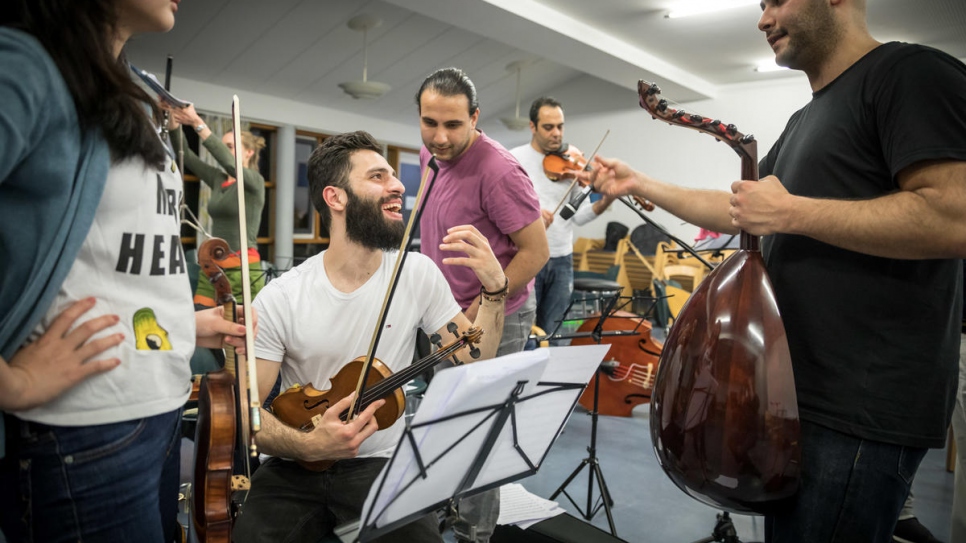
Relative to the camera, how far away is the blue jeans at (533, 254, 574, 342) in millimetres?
3758

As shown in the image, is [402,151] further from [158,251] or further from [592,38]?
[158,251]

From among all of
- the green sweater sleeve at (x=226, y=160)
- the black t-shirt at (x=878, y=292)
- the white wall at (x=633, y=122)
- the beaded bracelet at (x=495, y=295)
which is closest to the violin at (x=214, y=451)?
the beaded bracelet at (x=495, y=295)

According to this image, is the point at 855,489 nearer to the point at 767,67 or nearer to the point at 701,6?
the point at 701,6

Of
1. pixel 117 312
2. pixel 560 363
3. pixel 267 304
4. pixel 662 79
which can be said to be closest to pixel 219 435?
pixel 117 312

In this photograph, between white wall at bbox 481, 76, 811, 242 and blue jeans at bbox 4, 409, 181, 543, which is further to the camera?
white wall at bbox 481, 76, 811, 242

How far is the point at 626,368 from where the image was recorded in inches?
157

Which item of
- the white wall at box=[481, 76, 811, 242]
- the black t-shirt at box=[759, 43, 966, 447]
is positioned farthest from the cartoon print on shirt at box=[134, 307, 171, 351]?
the white wall at box=[481, 76, 811, 242]

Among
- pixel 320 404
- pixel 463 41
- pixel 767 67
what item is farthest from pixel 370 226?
pixel 767 67

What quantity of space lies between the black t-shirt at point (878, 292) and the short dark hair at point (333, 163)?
1.23m

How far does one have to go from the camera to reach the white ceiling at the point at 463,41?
19.3ft

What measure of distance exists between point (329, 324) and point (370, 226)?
312 mm

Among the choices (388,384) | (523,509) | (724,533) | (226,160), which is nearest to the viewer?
(388,384)

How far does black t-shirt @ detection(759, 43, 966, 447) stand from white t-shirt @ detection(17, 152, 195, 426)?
43.6 inches

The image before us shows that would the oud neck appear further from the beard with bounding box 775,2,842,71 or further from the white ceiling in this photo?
the white ceiling
